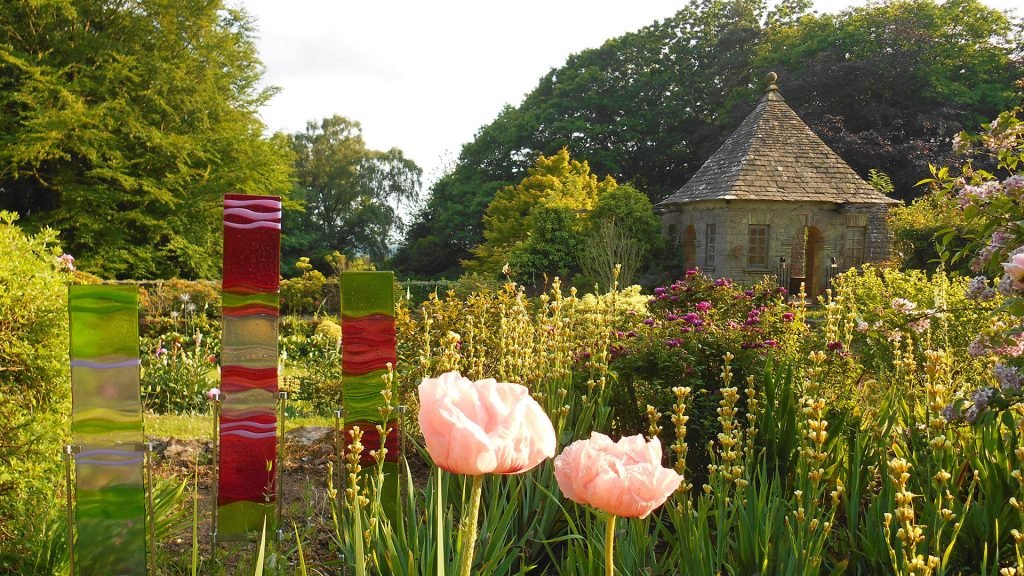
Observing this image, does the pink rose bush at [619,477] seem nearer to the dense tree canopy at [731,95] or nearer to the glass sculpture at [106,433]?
the glass sculpture at [106,433]

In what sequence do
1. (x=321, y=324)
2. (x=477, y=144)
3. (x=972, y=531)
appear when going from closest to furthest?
(x=972, y=531)
(x=321, y=324)
(x=477, y=144)

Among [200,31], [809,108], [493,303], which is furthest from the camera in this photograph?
[809,108]

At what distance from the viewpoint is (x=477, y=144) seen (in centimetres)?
2909

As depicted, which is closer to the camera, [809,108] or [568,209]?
[568,209]

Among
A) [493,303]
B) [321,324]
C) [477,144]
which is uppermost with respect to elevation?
[477,144]

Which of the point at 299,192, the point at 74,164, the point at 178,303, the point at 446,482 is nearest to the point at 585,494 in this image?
the point at 446,482

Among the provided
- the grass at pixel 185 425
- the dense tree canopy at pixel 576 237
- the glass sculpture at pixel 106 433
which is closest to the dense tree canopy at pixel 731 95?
the dense tree canopy at pixel 576 237

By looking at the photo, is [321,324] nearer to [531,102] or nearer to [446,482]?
[446,482]

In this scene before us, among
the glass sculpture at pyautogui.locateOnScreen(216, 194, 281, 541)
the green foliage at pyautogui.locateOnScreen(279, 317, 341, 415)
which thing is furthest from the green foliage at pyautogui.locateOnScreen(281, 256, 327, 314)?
the glass sculpture at pyautogui.locateOnScreen(216, 194, 281, 541)

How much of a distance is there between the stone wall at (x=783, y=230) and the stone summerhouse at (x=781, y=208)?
0.02 m

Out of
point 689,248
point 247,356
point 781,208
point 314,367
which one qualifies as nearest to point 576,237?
point 689,248

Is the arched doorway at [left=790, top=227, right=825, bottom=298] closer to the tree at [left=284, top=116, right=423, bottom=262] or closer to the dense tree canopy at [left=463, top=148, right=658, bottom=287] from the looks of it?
the dense tree canopy at [left=463, top=148, right=658, bottom=287]

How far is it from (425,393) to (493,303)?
16.9ft

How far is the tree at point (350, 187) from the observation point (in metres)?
32.6
